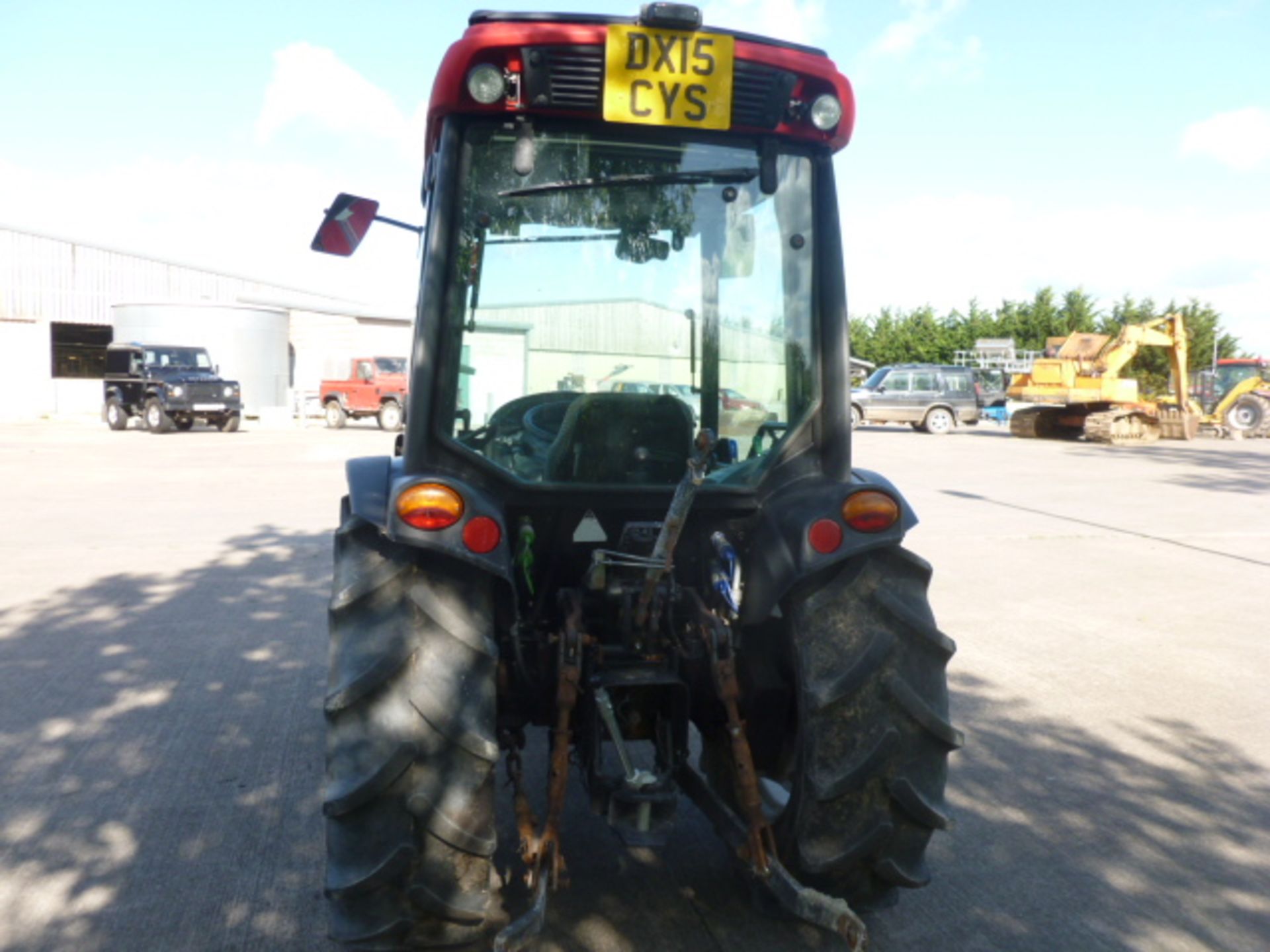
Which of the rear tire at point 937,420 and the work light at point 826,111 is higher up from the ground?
the work light at point 826,111

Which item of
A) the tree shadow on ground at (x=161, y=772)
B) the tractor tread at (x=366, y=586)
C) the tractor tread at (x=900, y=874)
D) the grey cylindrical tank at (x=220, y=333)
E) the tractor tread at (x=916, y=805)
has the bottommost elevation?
the tree shadow on ground at (x=161, y=772)

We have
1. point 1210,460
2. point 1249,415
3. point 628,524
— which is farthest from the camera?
point 1249,415

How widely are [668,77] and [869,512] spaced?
134 centimetres

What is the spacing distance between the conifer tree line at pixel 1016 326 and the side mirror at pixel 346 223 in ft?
151

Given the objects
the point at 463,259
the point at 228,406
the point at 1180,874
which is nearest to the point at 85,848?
the point at 463,259

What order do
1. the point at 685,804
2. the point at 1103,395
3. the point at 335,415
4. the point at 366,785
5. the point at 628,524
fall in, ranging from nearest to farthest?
the point at 366,785
the point at 628,524
the point at 685,804
the point at 1103,395
the point at 335,415

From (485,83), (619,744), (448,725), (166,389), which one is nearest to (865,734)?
(619,744)

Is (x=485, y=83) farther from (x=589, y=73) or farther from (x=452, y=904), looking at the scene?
(x=452, y=904)

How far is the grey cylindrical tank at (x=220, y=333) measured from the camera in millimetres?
39625

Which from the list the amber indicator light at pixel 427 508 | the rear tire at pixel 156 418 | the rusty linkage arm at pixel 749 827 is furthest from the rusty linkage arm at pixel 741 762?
the rear tire at pixel 156 418

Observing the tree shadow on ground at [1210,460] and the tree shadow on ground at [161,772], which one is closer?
the tree shadow on ground at [161,772]

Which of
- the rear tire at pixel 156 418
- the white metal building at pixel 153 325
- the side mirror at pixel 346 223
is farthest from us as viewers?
the white metal building at pixel 153 325

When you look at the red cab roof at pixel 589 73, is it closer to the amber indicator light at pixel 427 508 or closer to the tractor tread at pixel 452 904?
the amber indicator light at pixel 427 508

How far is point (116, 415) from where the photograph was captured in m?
29.8
